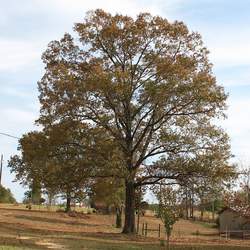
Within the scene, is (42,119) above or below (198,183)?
above

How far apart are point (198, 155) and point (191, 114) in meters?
3.14

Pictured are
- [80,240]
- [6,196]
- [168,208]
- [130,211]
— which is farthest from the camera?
[6,196]

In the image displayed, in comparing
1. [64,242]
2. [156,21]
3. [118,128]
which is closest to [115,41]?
[156,21]

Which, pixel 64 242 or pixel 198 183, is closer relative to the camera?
pixel 64 242

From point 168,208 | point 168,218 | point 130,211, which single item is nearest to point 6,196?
point 130,211

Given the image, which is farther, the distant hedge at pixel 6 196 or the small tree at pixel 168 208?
the distant hedge at pixel 6 196

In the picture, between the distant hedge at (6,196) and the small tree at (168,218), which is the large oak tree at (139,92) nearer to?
the small tree at (168,218)

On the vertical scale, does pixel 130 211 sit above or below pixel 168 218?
above

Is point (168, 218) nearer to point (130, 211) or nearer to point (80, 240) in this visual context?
point (80, 240)

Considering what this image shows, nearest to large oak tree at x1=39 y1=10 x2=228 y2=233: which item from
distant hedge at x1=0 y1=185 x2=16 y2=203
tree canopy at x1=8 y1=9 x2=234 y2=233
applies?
tree canopy at x1=8 y1=9 x2=234 y2=233

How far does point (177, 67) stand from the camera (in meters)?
40.0

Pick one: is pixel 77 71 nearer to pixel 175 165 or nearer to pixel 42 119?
pixel 42 119

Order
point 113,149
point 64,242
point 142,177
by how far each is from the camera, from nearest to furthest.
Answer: point 64,242 → point 113,149 → point 142,177

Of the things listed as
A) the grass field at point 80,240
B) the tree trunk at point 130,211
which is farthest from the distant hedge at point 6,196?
the tree trunk at point 130,211
